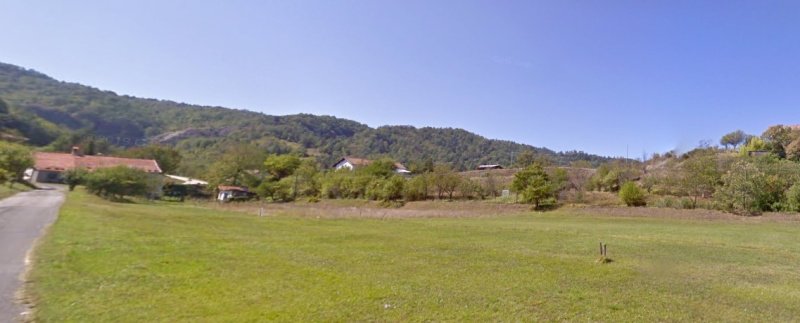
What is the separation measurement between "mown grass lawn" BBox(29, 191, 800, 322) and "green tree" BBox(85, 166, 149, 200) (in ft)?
144

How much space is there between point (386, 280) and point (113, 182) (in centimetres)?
6168

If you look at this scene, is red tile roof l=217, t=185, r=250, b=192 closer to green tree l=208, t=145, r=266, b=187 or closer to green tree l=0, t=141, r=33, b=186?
green tree l=208, t=145, r=266, b=187

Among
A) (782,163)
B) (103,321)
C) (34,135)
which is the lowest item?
(103,321)

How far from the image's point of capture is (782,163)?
57.9 metres

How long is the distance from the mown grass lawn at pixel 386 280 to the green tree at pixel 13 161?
56.4 m

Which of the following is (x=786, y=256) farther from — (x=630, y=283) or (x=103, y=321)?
(x=103, y=321)

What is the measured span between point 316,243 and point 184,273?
9357 mm

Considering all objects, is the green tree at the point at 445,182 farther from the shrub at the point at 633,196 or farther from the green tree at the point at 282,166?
the green tree at the point at 282,166

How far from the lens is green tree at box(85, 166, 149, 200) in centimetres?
6119

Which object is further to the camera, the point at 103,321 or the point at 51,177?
the point at 51,177

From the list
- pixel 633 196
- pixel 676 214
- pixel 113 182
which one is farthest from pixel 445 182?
pixel 113 182

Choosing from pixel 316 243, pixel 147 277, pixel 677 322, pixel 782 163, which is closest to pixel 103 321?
pixel 147 277

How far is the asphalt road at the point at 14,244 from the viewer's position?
9.77 meters

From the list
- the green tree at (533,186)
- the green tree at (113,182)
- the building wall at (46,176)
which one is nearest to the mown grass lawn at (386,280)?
the green tree at (533,186)
